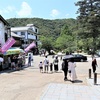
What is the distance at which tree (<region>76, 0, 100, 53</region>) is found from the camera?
57.3 m

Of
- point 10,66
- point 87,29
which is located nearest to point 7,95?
point 10,66

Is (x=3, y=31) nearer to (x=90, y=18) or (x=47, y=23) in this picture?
(x=90, y=18)

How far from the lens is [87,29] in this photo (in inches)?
2281

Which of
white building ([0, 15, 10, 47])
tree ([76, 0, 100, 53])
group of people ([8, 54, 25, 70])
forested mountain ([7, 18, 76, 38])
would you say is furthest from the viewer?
forested mountain ([7, 18, 76, 38])


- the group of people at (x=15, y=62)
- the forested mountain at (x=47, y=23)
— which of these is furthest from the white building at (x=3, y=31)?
the forested mountain at (x=47, y=23)

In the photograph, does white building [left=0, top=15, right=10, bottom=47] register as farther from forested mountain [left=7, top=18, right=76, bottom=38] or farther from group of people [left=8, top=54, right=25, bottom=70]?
forested mountain [left=7, top=18, right=76, bottom=38]

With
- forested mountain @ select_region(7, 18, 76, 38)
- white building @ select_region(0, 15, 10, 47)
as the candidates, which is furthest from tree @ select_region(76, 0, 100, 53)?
forested mountain @ select_region(7, 18, 76, 38)

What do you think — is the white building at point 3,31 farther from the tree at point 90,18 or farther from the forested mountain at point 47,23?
the forested mountain at point 47,23

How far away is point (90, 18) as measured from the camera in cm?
5703

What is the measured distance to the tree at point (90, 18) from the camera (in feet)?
188

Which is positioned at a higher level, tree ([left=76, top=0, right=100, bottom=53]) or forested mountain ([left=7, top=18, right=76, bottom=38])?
forested mountain ([left=7, top=18, right=76, bottom=38])

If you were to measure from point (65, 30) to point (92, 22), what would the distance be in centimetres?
4038

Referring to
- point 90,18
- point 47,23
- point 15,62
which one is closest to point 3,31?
point 15,62

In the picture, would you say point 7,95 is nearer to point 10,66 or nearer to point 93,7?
point 10,66
